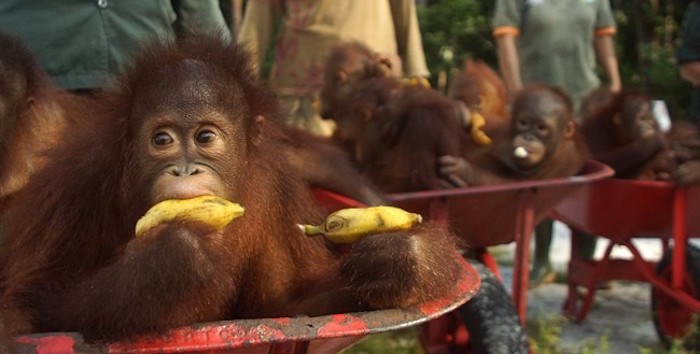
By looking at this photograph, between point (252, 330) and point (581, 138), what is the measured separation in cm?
269

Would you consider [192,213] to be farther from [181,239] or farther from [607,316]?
[607,316]

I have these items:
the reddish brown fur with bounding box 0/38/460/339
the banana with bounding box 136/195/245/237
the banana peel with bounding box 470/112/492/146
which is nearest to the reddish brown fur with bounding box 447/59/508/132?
the banana peel with bounding box 470/112/492/146

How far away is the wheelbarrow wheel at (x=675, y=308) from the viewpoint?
3.50 meters

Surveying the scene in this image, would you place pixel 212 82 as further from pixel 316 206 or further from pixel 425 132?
pixel 425 132

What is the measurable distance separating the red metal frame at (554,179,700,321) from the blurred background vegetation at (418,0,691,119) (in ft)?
17.9

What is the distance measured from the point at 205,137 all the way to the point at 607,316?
3066mm

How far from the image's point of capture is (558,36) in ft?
15.5

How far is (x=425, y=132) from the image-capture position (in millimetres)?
3398

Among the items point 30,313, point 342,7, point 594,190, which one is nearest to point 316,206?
point 30,313

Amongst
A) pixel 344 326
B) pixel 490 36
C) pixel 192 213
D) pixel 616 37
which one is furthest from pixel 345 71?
pixel 616 37

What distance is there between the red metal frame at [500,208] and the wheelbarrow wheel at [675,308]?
0.63 meters

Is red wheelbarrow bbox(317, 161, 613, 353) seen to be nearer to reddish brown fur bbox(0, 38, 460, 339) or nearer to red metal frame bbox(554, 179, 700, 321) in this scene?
red metal frame bbox(554, 179, 700, 321)

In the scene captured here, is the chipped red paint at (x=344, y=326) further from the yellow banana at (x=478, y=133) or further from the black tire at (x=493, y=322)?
the yellow banana at (x=478, y=133)

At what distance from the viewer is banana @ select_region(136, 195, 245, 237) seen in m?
1.59
